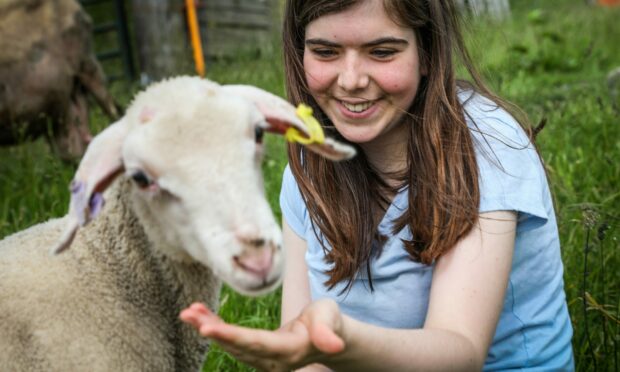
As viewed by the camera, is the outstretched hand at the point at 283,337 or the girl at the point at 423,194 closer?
the outstretched hand at the point at 283,337

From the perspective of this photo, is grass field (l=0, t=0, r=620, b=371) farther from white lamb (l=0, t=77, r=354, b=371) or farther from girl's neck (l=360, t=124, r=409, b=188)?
white lamb (l=0, t=77, r=354, b=371)

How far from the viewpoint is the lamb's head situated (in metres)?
1.37

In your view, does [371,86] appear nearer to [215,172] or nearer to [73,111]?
[215,172]

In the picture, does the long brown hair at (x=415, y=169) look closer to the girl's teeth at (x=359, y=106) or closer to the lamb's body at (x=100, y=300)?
the girl's teeth at (x=359, y=106)

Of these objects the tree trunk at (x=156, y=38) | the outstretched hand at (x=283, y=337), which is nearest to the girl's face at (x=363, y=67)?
the outstretched hand at (x=283, y=337)

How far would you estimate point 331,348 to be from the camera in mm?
1360

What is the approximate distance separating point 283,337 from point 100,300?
22.6 inches

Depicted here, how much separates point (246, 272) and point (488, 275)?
735 mm

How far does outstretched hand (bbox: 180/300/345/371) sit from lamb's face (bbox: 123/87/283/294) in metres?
0.08

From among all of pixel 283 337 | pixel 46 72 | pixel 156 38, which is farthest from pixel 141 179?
pixel 156 38

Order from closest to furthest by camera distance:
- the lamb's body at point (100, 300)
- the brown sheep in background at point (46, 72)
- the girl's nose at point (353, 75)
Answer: the lamb's body at point (100, 300) → the girl's nose at point (353, 75) → the brown sheep in background at point (46, 72)

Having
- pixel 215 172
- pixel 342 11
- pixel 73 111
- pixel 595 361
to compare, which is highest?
pixel 342 11

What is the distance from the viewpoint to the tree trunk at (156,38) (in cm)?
745

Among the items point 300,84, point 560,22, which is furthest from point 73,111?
point 560,22
